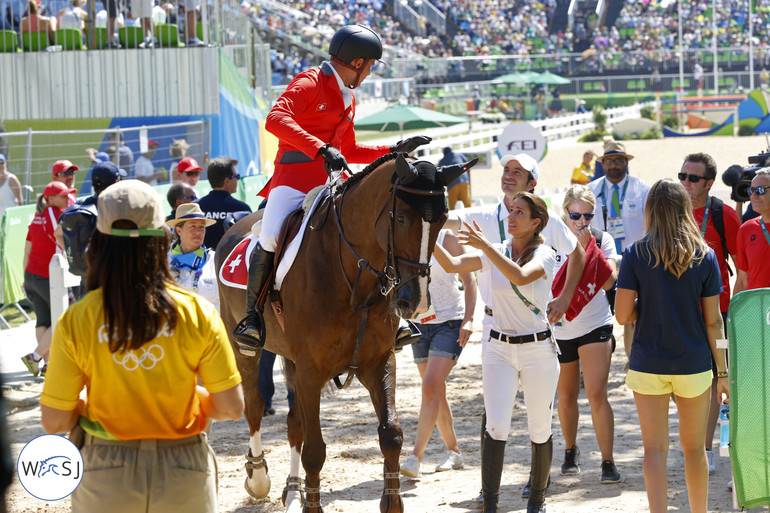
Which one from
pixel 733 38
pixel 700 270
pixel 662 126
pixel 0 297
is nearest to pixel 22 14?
pixel 0 297

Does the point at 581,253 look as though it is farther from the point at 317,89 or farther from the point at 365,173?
the point at 317,89

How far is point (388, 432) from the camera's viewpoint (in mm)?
5488

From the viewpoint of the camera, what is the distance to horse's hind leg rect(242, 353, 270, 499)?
21.5ft

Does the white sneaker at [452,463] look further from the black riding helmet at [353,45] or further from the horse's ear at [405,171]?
the black riding helmet at [353,45]

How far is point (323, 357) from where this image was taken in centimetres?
566

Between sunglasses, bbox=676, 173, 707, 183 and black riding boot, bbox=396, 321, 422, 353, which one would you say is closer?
black riding boot, bbox=396, 321, 422, 353

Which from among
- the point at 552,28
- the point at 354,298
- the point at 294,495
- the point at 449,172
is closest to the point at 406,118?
the point at 294,495

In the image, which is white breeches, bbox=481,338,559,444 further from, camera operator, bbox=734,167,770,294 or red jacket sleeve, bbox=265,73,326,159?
red jacket sleeve, bbox=265,73,326,159

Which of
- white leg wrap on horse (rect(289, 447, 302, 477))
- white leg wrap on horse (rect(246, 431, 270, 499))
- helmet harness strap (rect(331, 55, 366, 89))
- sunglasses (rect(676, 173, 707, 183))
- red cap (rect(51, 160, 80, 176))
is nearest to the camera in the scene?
helmet harness strap (rect(331, 55, 366, 89))

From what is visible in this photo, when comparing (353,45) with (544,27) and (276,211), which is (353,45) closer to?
(276,211)

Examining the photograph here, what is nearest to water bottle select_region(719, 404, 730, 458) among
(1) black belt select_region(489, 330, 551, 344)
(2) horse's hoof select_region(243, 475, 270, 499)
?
(1) black belt select_region(489, 330, 551, 344)

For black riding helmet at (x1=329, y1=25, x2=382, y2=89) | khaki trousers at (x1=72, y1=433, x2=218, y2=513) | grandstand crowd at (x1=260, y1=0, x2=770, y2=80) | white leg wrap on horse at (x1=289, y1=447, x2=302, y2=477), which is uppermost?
grandstand crowd at (x1=260, y1=0, x2=770, y2=80)

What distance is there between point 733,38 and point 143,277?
58708 millimetres

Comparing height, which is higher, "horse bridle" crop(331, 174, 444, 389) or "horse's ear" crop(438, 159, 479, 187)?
"horse's ear" crop(438, 159, 479, 187)
